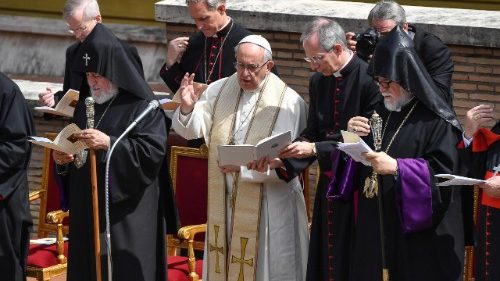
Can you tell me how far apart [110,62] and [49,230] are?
2.08 meters

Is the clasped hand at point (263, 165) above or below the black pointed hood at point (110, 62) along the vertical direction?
below

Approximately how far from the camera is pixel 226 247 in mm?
10109

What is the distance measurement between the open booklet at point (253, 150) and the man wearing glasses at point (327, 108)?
0.30ft

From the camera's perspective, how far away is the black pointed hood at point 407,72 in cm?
891

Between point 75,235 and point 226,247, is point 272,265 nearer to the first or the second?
point 226,247

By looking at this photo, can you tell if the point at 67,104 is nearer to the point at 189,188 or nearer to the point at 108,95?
the point at 108,95

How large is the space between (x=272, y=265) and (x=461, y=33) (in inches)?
102

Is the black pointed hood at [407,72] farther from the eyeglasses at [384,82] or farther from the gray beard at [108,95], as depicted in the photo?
the gray beard at [108,95]

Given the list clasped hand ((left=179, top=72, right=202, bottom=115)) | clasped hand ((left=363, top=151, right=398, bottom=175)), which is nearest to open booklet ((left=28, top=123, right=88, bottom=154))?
clasped hand ((left=179, top=72, right=202, bottom=115))

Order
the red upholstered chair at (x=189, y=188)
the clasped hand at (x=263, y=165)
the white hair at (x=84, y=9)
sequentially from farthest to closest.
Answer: the red upholstered chair at (x=189, y=188)
the white hair at (x=84, y=9)
the clasped hand at (x=263, y=165)

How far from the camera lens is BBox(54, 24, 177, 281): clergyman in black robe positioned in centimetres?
988

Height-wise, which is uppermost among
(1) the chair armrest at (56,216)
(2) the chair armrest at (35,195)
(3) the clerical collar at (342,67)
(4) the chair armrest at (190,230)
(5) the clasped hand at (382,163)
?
(3) the clerical collar at (342,67)

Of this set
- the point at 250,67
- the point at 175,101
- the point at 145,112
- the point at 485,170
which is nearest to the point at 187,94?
the point at 175,101

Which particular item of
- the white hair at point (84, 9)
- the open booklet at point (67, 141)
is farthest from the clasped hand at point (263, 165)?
the white hair at point (84, 9)
